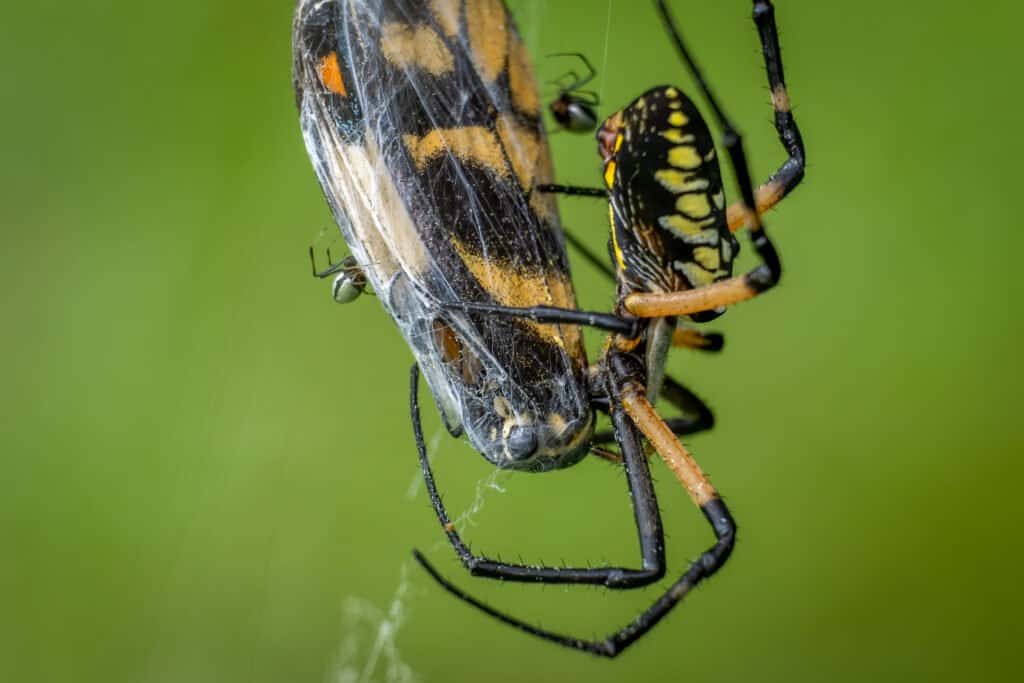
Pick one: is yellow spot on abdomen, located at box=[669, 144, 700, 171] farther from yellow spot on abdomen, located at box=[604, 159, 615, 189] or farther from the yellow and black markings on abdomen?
yellow spot on abdomen, located at box=[604, 159, 615, 189]

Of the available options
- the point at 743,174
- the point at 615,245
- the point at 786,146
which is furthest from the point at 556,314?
the point at 786,146

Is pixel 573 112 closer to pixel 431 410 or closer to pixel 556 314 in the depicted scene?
pixel 556 314

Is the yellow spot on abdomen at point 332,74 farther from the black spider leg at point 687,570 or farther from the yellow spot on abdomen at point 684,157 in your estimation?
the black spider leg at point 687,570

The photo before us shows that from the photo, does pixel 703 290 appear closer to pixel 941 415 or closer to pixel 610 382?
pixel 610 382

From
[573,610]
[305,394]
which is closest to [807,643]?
[573,610]

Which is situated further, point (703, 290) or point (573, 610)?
point (573, 610)

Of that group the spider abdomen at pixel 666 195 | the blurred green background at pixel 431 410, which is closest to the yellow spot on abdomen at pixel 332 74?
the spider abdomen at pixel 666 195
